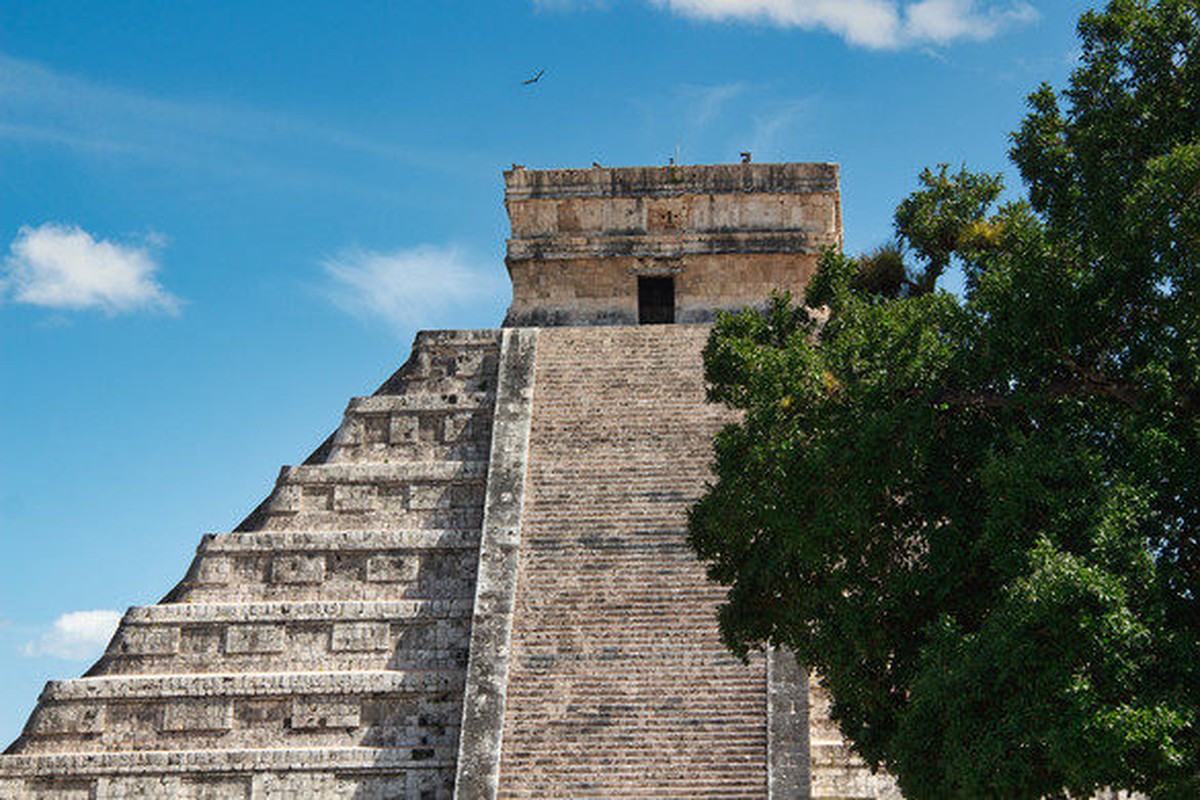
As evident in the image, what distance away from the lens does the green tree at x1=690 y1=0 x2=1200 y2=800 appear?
30.8 feet

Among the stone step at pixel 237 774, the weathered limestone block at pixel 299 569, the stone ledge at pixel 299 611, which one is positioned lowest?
the stone step at pixel 237 774

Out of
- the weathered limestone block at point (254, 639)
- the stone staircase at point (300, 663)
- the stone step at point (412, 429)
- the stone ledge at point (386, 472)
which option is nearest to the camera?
the stone staircase at point (300, 663)

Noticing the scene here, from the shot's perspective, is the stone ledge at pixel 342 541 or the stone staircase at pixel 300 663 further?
the stone ledge at pixel 342 541

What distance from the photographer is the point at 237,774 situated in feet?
54.4

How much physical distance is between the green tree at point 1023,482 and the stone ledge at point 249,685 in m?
5.08

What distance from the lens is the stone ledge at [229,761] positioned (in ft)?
53.8

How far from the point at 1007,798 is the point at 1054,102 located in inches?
211

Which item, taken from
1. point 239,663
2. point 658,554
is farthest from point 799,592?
point 239,663

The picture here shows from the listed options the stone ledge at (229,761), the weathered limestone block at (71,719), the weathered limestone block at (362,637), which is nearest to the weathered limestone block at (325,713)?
the stone ledge at (229,761)

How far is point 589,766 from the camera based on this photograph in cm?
1507

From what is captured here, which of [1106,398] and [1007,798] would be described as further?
[1106,398]

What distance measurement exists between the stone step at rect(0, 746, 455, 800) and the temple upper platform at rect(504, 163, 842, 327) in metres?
7.41

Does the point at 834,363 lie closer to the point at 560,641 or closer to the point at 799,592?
the point at 799,592

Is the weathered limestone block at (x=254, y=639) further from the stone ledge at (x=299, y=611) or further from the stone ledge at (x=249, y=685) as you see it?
the stone ledge at (x=249, y=685)
